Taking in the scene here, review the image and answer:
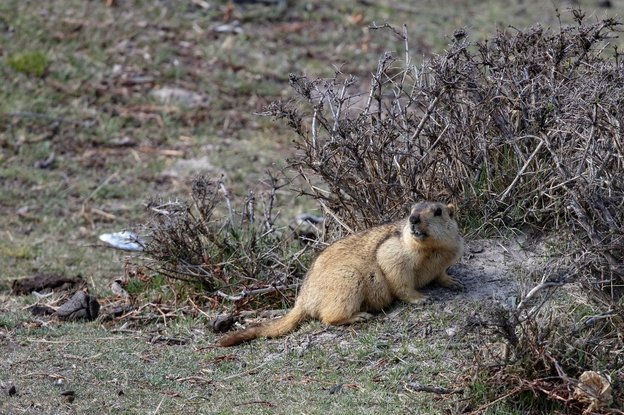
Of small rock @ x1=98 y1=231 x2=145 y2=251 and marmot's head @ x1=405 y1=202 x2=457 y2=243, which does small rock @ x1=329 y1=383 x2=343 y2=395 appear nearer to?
marmot's head @ x1=405 y1=202 x2=457 y2=243

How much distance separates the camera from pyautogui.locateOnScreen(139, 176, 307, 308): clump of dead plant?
24.6 feet

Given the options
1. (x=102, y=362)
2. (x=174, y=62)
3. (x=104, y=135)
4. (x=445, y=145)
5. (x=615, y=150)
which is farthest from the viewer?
(x=174, y=62)

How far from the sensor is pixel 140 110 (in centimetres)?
1241

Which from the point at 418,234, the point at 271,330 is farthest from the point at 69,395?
the point at 418,234

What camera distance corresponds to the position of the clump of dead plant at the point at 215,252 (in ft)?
24.6

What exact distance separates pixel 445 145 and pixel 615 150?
1.35 m

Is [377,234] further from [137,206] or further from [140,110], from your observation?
[140,110]

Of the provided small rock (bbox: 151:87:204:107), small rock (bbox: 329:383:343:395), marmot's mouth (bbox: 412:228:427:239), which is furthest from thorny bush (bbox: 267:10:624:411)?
small rock (bbox: 151:87:204:107)

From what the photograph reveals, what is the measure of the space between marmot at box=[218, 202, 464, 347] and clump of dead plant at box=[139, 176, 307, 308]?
31.1 inches

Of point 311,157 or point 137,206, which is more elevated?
point 311,157

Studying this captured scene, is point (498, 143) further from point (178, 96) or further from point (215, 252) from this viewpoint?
point (178, 96)

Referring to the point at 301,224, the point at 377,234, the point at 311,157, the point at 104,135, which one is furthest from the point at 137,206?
the point at 377,234

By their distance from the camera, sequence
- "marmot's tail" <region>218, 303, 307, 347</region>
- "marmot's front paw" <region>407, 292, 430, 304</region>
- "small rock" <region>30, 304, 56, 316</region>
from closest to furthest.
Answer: "marmot's front paw" <region>407, 292, 430, 304</region>, "marmot's tail" <region>218, 303, 307, 347</region>, "small rock" <region>30, 304, 56, 316</region>

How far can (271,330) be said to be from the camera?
21.6ft
